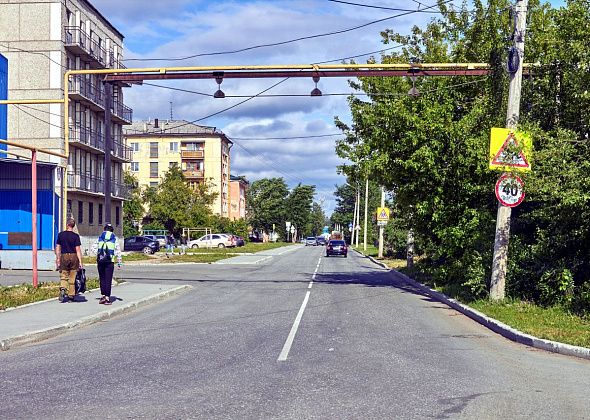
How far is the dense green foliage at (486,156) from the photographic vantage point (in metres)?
14.2

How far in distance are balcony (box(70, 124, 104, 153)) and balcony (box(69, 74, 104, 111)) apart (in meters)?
1.81

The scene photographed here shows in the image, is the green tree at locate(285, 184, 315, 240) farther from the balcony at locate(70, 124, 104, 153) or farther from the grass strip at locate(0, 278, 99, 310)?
the grass strip at locate(0, 278, 99, 310)

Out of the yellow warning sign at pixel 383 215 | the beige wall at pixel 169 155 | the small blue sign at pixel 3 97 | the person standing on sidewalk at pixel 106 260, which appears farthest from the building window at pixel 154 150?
the person standing on sidewalk at pixel 106 260

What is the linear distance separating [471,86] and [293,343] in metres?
14.2

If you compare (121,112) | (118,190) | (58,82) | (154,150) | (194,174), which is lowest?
(118,190)

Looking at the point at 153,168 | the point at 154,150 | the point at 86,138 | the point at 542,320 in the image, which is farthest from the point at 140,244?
the point at 154,150

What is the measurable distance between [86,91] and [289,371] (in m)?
41.5

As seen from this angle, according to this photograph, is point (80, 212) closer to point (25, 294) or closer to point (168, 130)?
point (25, 294)

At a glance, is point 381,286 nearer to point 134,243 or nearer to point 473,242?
point 473,242

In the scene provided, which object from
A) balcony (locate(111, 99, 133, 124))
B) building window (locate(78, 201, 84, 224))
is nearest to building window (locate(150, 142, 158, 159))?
balcony (locate(111, 99, 133, 124))

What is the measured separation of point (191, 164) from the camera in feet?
317

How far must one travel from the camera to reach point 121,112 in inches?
2115

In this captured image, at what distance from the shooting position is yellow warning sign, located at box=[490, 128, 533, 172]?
14461mm

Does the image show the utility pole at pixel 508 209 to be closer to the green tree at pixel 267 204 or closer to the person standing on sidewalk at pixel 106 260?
the person standing on sidewalk at pixel 106 260
